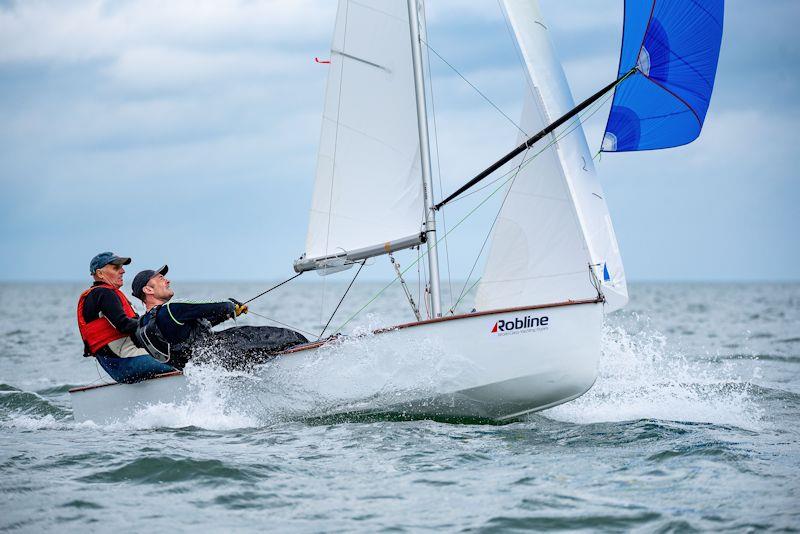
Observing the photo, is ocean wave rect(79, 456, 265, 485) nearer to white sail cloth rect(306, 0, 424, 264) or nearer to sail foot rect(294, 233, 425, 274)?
sail foot rect(294, 233, 425, 274)

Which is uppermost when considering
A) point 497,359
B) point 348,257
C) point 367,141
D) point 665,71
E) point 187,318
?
point 665,71

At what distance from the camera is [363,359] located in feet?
22.6

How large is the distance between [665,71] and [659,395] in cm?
329

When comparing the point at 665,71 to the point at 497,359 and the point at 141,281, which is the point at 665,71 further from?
the point at 141,281

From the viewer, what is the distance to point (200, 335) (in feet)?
23.7

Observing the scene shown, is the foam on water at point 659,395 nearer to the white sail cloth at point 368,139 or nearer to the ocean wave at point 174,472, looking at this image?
the white sail cloth at point 368,139

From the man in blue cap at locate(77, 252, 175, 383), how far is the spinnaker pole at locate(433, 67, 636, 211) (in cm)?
290

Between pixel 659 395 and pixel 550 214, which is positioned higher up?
pixel 550 214

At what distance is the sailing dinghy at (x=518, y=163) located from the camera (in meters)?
7.11

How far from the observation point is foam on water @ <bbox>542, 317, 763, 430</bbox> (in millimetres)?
7586

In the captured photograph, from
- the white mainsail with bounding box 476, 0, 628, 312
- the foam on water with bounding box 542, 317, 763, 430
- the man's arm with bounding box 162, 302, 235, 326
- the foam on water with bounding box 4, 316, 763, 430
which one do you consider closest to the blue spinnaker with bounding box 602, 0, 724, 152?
the white mainsail with bounding box 476, 0, 628, 312

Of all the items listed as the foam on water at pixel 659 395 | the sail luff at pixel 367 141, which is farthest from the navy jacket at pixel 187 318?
the foam on water at pixel 659 395

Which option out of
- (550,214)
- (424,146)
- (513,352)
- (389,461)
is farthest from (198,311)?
(550,214)

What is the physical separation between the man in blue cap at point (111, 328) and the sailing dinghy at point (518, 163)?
1.38 meters
